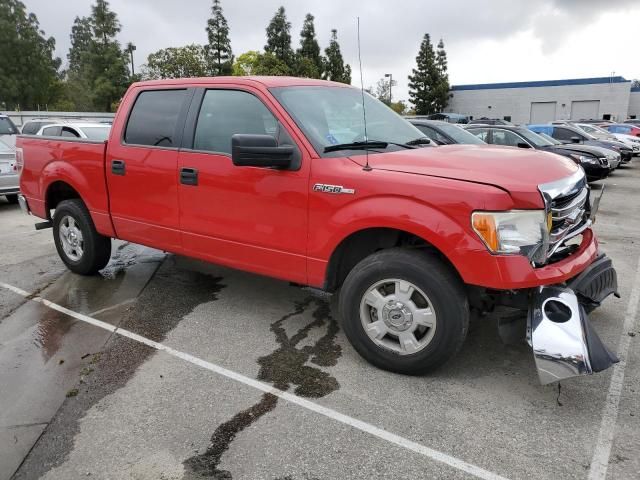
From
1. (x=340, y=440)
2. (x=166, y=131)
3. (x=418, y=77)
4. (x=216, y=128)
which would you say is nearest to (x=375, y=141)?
(x=216, y=128)

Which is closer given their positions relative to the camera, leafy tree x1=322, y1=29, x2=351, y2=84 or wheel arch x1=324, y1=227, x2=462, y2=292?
wheel arch x1=324, y1=227, x2=462, y2=292

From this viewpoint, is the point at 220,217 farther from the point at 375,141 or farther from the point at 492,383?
the point at 492,383

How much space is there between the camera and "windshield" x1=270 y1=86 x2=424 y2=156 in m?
3.85

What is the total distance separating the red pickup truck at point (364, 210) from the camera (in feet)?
10.0

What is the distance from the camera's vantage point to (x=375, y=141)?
405 cm

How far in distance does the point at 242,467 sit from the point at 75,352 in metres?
2.00

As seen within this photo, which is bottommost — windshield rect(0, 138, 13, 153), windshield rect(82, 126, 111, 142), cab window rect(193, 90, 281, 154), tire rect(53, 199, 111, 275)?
tire rect(53, 199, 111, 275)

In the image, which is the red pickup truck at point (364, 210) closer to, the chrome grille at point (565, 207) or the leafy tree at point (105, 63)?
the chrome grille at point (565, 207)

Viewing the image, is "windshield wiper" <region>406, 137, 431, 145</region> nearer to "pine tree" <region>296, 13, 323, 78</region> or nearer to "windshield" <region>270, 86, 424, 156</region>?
"windshield" <region>270, 86, 424, 156</region>

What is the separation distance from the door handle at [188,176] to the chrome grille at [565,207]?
8.45 feet

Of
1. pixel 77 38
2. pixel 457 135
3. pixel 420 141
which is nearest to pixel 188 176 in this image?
pixel 420 141

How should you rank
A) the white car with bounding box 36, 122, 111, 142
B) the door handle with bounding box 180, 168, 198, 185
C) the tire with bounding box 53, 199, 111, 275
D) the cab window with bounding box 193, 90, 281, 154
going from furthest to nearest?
the white car with bounding box 36, 122, 111, 142 < the tire with bounding box 53, 199, 111, 275 < the door handle with bounding box 180, 168, 198, 185 < the cab window with bounding box 193, 90, 281, 154

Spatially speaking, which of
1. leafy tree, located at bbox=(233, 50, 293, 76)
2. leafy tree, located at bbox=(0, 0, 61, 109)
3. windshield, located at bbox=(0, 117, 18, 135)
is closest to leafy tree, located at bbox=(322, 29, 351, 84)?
leafy tree, located at bbox=(233, 50, 293, 76)

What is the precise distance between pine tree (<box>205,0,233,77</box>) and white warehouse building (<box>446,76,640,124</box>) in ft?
A: 97.2
